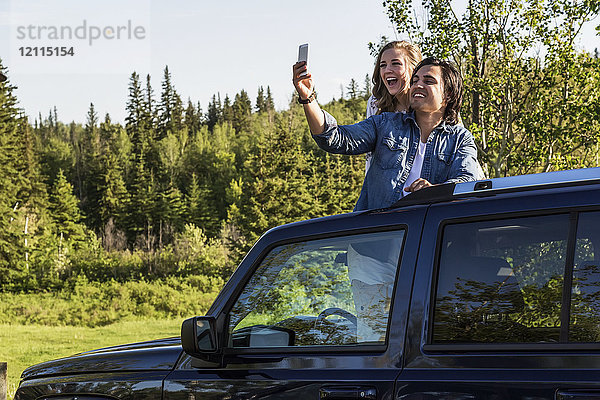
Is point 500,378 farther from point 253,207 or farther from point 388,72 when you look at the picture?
point 253,207

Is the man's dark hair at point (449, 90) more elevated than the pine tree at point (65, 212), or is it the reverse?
the man's dark hair at point (449, 90)

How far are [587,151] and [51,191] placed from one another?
85.1 m

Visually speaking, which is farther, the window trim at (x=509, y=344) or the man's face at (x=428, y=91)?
the man's face at (x=428, y=91)

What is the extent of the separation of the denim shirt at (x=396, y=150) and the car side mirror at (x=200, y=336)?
1306 mm

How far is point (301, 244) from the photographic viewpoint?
3172 mm

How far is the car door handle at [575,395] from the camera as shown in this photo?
7.24 feet

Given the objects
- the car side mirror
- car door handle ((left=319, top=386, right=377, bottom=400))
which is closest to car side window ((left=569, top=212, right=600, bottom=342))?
Result: car door handle ((left=319, top=386, right=377, bottom=400))

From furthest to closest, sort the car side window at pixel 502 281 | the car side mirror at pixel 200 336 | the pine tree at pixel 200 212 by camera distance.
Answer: the pine tree at pixel 200 212, the car side mirror at pixel 200 336, the car side window at pixel 502 281

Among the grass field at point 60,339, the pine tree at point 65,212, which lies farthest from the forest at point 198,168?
the grass field at point 60,339

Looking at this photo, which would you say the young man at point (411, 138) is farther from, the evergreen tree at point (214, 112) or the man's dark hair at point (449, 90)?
the evergreen tree at point (214, 112)

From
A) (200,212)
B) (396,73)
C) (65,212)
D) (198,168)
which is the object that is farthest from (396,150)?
(198,168)

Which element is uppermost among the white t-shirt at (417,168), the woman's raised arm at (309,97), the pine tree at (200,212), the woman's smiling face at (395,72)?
the woman's smiling face at (395,72)

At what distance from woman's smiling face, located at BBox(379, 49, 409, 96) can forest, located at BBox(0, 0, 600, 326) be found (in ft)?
37.9

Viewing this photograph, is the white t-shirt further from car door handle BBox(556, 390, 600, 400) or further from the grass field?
the grass field
